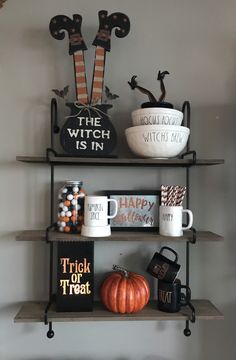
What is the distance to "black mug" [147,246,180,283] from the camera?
1.16m

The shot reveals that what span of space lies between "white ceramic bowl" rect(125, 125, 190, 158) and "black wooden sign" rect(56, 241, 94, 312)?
1.19ft

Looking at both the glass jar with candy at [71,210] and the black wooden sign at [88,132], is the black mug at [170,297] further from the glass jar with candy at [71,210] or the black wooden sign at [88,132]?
the black wooden sign at [88,132]

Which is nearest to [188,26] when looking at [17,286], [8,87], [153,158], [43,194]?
[153,158]

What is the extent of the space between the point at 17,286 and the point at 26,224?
0.23 meters

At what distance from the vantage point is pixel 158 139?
1101 mm

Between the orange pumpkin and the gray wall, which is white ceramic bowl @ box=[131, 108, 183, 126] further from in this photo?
the orange pumpkin

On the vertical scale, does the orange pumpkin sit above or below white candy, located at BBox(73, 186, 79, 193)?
below

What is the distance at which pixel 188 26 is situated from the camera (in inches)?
50.3

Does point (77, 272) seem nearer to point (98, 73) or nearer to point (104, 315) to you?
point (104, 315)

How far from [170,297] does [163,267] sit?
0.33 feet

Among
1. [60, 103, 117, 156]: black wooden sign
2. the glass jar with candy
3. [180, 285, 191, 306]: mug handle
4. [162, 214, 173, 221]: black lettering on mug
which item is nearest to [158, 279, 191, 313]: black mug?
[180, 285, 191, 306]: mug handle

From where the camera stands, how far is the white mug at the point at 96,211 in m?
1.10

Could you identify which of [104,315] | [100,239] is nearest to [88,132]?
[100,239]

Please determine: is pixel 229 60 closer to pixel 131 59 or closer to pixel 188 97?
pixel 188 97
